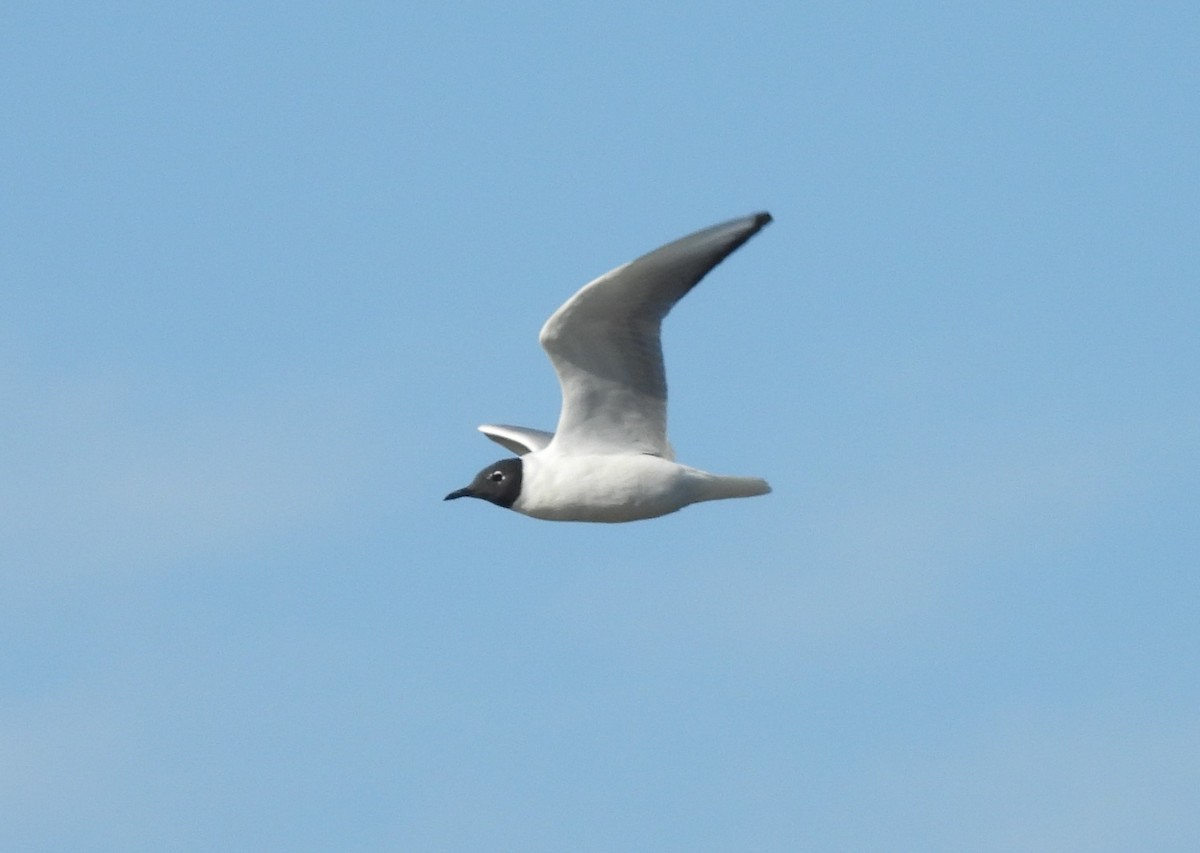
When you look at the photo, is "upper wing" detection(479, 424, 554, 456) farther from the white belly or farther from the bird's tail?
the bird's tail

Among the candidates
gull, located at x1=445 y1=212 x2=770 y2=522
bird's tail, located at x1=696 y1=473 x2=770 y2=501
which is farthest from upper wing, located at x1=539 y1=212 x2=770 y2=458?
bird's tail, located at x1=696 y1=473 x2=770 y2=501

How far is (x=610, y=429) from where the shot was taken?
20.4m

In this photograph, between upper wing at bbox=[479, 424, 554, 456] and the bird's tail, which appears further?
upper wing at bbox=[479, 424, 554, 456]

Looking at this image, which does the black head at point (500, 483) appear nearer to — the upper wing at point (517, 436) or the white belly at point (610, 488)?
the white belly at point (610, 488)

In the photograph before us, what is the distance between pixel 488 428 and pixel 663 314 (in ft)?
16.5

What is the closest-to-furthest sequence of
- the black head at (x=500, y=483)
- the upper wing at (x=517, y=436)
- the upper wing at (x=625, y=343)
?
the upper wing at (x=625, y=343) < the black head at (x=500, y=483) < the upper wing at (x=517, y=436)

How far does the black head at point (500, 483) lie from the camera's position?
2069 cm

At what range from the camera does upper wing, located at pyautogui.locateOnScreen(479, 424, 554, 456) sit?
2305 centimetres

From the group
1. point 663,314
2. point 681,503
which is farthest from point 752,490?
point 663,314

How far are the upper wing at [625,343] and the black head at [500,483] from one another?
0.51 metres

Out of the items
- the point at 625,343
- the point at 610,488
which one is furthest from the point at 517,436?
the point at 625,343

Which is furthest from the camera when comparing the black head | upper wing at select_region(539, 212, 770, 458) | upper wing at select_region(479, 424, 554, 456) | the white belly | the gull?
upper wing at select_region(479, 424, 554, 456)

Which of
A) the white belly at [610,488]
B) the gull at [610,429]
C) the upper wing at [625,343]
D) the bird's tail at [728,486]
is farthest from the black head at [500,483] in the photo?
the bird's tail at [728,486]

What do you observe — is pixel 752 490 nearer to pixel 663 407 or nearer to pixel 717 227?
pixel 663 407
